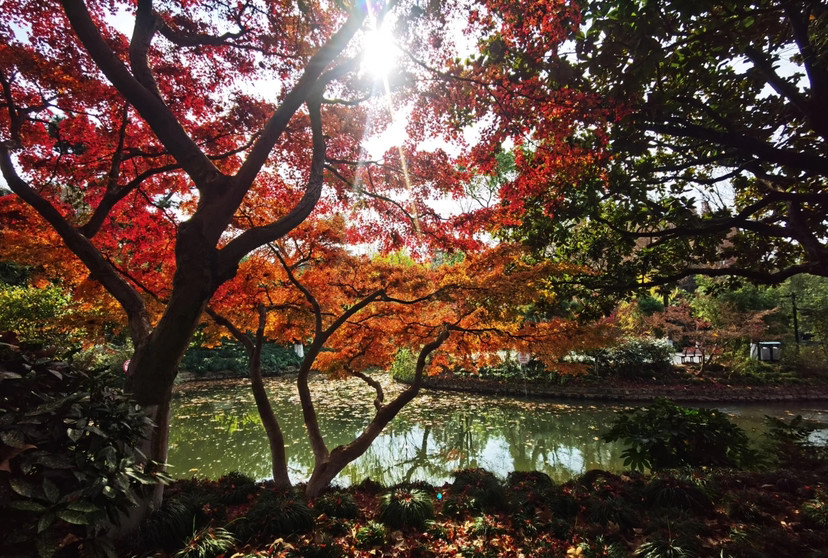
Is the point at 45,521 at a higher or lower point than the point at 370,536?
higher

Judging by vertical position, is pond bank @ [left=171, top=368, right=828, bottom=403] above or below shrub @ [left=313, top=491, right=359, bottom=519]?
below

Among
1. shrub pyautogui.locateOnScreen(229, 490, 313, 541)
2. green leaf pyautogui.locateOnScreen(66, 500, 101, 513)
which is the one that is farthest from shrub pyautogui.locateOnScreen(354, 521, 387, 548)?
green leaf pyautogui.locateOnScreen(66, 500, 101, 513)

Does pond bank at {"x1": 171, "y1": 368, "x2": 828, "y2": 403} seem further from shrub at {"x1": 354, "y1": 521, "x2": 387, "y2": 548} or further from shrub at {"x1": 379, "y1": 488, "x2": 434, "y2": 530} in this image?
shrub at {"x1": 354, "y1": 521, "x2": 387, "y2": 548}

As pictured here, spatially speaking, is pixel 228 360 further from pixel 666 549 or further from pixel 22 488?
pixel 666 549

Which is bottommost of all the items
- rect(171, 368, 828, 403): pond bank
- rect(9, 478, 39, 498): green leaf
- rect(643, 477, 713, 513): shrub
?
rect(171, 368, 828, 403): pond bank

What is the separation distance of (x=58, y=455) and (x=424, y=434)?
8943 mm

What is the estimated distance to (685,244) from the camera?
216 inches

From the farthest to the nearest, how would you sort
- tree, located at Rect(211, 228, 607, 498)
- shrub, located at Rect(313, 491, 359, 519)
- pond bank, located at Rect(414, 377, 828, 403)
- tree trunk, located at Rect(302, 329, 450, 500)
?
1. pond bank, located at Rect(414, 377, 828, 403)
2. tree, located at Rect(211, 228, 607, 498)
3. tree trunk, located at Rect(302, 329, 450, 500)
4. shrub, located at Rect(313, 491, 359, 519)

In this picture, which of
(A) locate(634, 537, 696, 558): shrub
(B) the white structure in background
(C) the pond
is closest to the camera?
(A) locate(634, 537, 696, 558): shrub

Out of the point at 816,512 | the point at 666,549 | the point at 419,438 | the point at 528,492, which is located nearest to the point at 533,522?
the point at 528,492

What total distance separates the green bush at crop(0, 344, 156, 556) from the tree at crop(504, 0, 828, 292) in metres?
3.72

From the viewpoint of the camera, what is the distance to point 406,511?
10.0 feet

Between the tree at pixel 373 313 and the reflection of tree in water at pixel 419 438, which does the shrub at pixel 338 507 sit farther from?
the reflection of tree in water at pixel 419 438

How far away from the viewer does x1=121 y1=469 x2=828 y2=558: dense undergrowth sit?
7.66ft
